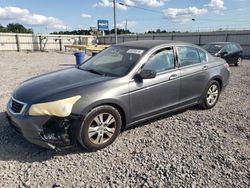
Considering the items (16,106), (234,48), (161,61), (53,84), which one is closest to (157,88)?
(161,61)

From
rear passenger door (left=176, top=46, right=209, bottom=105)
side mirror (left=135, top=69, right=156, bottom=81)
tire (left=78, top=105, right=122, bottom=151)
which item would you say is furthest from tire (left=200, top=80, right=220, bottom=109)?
tire (left=78, top=105, right=122, bottom=151)

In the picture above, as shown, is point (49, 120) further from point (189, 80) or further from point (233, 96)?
point (233, 96)

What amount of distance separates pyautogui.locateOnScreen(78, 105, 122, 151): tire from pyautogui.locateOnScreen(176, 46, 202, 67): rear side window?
1.86 metres

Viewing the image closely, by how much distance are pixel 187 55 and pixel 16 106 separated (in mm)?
3345

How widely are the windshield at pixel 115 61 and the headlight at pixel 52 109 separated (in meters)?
1.04

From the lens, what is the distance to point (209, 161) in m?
3.19

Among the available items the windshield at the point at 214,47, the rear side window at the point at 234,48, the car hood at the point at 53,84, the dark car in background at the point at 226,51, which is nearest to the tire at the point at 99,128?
the car hood at the point at 53,84

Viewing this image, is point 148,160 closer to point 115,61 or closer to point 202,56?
point 115,61

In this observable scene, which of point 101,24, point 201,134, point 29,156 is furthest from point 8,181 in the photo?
point 101,24

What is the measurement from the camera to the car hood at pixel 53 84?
323 centimetres

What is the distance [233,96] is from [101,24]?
29734mm

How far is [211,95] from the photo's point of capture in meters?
5.25

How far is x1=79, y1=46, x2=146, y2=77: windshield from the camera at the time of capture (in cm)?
388

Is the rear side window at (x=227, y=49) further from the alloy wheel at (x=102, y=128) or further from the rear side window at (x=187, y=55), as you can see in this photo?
the alloy wheel at (x=102, y=128)
